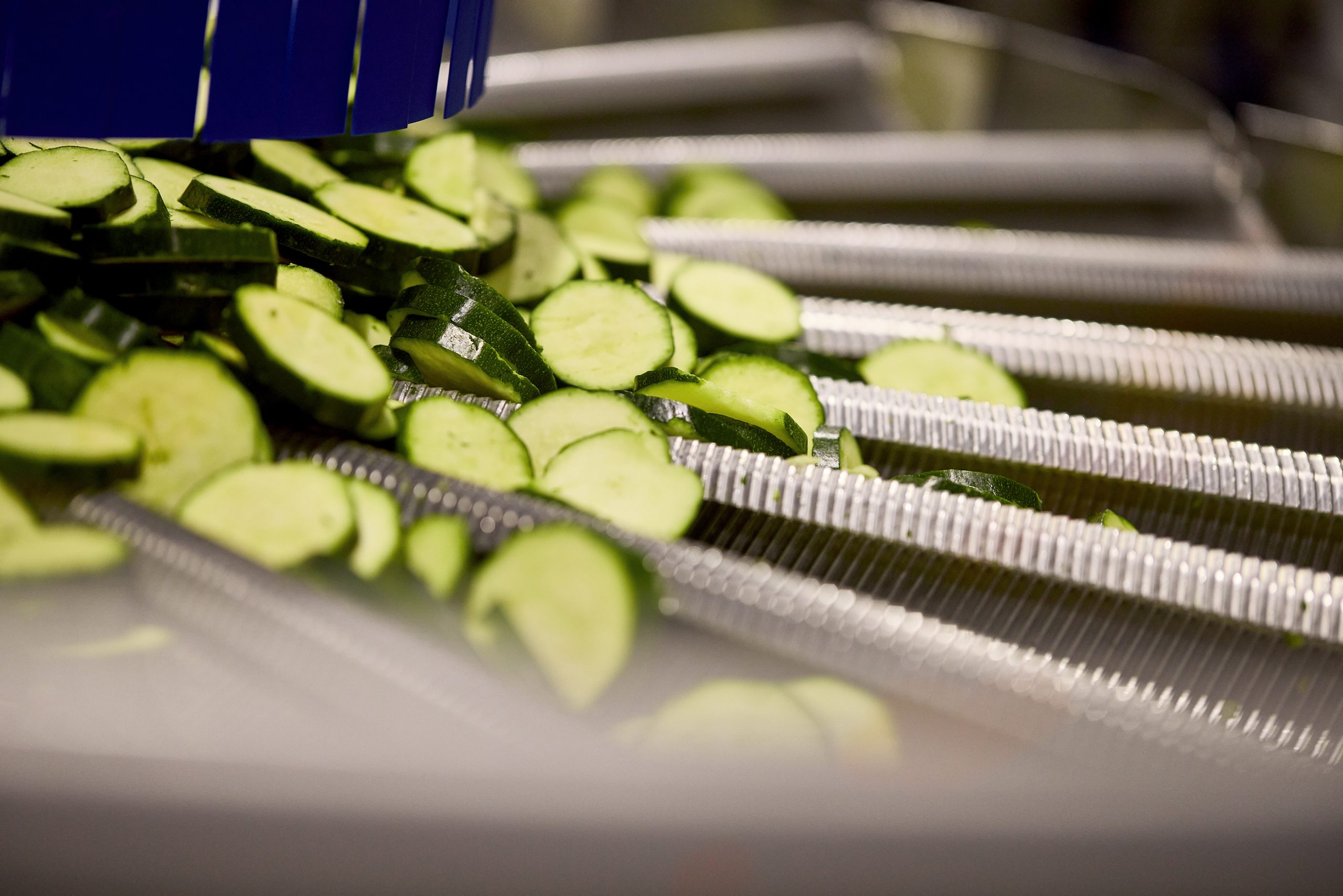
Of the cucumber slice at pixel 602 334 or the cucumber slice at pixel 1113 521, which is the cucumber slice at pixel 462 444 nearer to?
the cucumber slice at pixel 602 334

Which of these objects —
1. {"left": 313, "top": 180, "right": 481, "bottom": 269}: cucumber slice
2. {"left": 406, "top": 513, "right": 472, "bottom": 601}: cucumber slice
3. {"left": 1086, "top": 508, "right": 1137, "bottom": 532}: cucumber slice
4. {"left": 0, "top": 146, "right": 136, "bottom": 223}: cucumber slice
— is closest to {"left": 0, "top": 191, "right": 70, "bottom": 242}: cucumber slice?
{"left": 0, "top": 146, "right": 136, "bottom": 223}: cucumber slice

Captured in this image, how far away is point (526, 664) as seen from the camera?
78cm

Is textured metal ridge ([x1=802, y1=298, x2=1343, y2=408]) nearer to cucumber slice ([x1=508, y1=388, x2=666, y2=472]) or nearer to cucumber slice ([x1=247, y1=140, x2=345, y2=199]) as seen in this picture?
cucumber slice ([x1=508, y1=388, x2=666, y2=472])

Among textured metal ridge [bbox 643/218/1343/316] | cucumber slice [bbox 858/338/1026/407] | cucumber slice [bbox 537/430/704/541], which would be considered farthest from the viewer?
textured metal ridge [bbox 643/218/1343/316]

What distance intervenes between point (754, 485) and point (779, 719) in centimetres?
41

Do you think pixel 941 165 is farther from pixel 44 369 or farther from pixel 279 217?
pixel 44 369

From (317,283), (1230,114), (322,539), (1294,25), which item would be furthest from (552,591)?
(1294,25)

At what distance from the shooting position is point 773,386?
1.43 metres

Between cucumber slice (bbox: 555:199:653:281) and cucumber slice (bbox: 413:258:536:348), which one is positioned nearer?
cucumber slice (bbox: 413:258:536:348)

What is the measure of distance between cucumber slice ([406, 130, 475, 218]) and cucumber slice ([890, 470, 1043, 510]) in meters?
0.85

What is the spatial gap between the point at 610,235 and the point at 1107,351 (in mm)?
1021

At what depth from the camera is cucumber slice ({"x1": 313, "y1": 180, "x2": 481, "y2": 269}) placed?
4.28ft

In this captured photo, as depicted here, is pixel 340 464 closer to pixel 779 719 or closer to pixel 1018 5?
pixel 779 719

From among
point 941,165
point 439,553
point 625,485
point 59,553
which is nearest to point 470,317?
point 625,485
